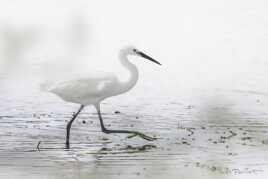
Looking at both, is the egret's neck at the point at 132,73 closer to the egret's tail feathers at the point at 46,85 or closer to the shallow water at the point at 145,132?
the shallow water at the point at 145,132

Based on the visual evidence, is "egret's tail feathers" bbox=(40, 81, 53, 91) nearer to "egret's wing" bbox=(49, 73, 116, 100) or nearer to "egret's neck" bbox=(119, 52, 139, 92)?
"egret's wing" bbox=(49, 73, 116, 100)

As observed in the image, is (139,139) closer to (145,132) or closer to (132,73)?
(145,132)

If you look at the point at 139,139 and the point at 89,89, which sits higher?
the point at 89,89

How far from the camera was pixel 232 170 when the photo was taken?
29.9 feet

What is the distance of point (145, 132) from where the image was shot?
37.3 feet

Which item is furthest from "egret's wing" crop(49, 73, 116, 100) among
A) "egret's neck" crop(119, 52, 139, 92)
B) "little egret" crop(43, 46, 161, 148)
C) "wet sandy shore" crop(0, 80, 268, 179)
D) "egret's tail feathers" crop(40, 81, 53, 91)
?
"wet sandy shore" crop(0, 80, 268, 179)

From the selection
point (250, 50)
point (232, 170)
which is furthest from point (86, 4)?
point (232, 170)

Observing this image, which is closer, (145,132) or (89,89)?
(89,89)

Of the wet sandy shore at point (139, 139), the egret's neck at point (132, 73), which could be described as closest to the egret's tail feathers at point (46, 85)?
the wet sandy shore at point (139, 139)

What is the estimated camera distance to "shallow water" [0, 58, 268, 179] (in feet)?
29.9

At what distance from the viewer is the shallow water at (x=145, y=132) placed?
A: 911 cm

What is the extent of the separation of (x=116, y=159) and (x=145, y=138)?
1.31m

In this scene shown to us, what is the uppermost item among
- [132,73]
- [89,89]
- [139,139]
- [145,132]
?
[132,73]

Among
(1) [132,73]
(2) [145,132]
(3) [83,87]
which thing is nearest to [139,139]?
(2) [145,132]
